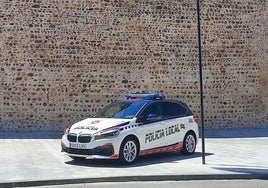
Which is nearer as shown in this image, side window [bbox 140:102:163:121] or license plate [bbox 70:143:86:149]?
license plate [bbox 70:143:86:149]

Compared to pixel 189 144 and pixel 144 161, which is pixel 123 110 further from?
pixel 189 144

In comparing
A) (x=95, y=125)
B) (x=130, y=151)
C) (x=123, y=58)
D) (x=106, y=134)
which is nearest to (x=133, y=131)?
(x=130, y=151)

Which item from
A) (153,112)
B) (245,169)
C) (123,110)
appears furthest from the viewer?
(153,112)

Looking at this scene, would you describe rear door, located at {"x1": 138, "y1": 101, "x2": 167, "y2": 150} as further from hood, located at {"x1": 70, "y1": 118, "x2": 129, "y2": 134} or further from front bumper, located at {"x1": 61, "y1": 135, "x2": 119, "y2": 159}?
front bumper, located at {"x1": 61, "y1": 135, "x2": 119, "y2": 159}

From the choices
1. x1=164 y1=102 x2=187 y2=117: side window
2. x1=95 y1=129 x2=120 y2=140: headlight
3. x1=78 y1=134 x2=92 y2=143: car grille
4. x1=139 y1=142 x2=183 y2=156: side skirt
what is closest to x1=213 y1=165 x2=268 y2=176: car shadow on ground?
x1=139 y1=142 x2=183 y2=156: side skirt

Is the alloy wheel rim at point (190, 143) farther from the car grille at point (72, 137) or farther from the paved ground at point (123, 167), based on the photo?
the car grille at point (72, 137)

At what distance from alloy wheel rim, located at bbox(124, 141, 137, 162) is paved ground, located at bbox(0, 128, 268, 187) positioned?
18 centimetres

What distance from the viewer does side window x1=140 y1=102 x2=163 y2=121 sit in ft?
35.5

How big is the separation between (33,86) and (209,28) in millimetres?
7469

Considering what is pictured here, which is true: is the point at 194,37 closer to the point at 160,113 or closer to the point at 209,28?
the point at 209,28

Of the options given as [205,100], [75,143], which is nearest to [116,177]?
[75,143]

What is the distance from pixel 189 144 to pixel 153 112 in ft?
4.89

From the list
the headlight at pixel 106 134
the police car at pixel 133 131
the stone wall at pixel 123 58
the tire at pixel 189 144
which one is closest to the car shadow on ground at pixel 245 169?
the police car at pixel 133 131

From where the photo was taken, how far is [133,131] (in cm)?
1027
